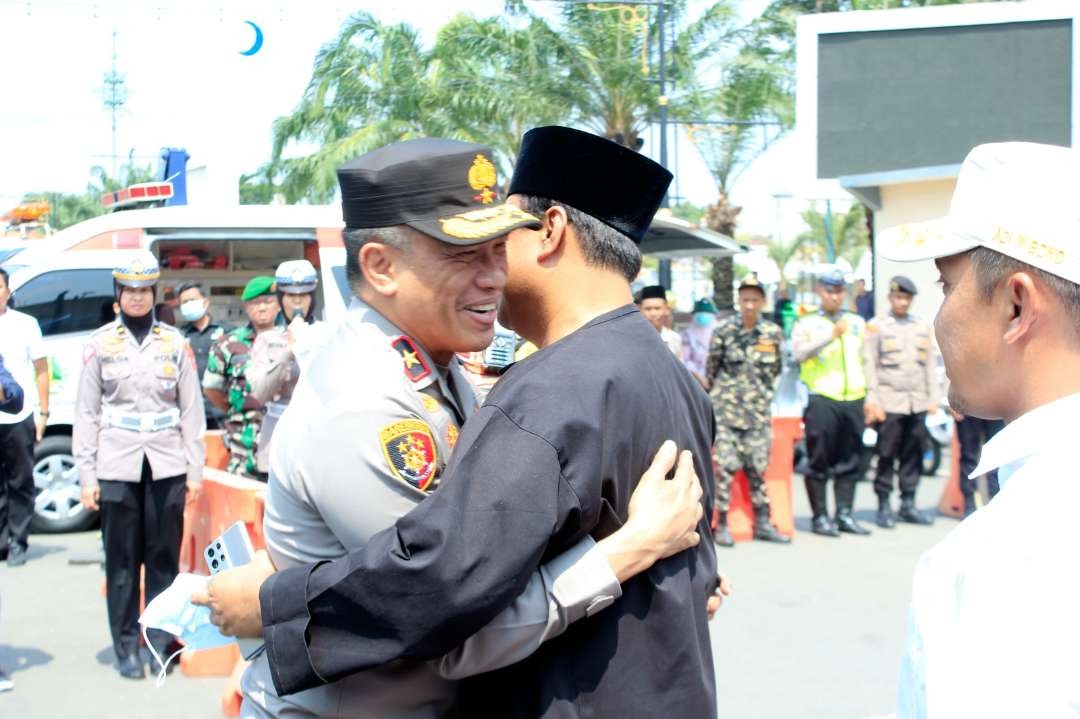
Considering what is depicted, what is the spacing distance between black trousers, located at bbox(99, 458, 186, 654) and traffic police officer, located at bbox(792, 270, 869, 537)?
196 inches

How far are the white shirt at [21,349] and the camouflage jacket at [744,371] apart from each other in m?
4.88

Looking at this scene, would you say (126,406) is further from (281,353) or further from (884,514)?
(884,514)

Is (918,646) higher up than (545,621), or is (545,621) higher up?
(918,646)

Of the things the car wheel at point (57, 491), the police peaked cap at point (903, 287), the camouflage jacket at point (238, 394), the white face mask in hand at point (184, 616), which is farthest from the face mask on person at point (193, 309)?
the white face mask in hand at point (184, 616)

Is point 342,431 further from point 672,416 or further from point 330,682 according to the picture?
point 672,416

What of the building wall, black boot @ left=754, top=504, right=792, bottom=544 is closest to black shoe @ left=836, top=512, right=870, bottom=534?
black boot @ left=754, top=504, right=792, bottom=544

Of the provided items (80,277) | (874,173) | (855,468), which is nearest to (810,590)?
(855,468)

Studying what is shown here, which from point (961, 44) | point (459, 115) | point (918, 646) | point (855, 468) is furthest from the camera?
point (459, 115)

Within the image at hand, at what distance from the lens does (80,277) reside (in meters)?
8.89

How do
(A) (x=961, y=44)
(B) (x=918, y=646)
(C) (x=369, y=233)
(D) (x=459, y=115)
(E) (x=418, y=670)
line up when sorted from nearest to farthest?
(B) (x=918, y=646) → (E) (x=418, y=670) → (C) (x=369, y=233) → (A) (x=961, y=44) → (D) (x=459, y=115)

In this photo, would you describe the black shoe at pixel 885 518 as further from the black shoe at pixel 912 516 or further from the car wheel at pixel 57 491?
the car wheel at pixel 57 491

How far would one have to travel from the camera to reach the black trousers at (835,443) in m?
8.64

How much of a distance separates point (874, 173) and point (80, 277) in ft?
43.7

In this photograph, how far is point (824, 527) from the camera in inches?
348
